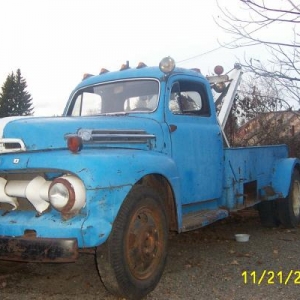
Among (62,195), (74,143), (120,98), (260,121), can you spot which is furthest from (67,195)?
(260,121)

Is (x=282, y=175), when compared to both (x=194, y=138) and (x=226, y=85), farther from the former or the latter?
(x=194, y=138)

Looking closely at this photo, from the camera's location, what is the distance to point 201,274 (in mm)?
4496

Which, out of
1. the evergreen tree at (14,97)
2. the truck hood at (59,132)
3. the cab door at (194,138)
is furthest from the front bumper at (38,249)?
the evergreen tree at (14,97)

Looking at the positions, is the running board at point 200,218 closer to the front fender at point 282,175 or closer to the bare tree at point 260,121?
the front fender at point 282,175

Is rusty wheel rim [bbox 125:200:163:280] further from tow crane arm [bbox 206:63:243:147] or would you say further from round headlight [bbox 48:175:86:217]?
tow crane arm [bbox 206:63:243:147]

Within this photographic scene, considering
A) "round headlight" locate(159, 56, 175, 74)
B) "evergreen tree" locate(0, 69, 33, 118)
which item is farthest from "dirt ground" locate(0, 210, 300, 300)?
"evergreen tree" locate(0, 69, 33, 118)

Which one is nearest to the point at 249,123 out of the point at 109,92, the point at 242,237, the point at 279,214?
the point at 279,214

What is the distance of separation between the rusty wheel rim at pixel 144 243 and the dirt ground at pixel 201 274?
0.28m

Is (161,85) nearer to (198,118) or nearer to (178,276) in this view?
(198,118)

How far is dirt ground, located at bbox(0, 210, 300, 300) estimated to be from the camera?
13.0 feet

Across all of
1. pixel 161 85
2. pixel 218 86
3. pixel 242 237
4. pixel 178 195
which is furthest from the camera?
pixel 218 86

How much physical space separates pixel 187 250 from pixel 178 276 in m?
1.12

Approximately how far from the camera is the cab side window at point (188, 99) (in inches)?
196

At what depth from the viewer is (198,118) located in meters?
5.25
